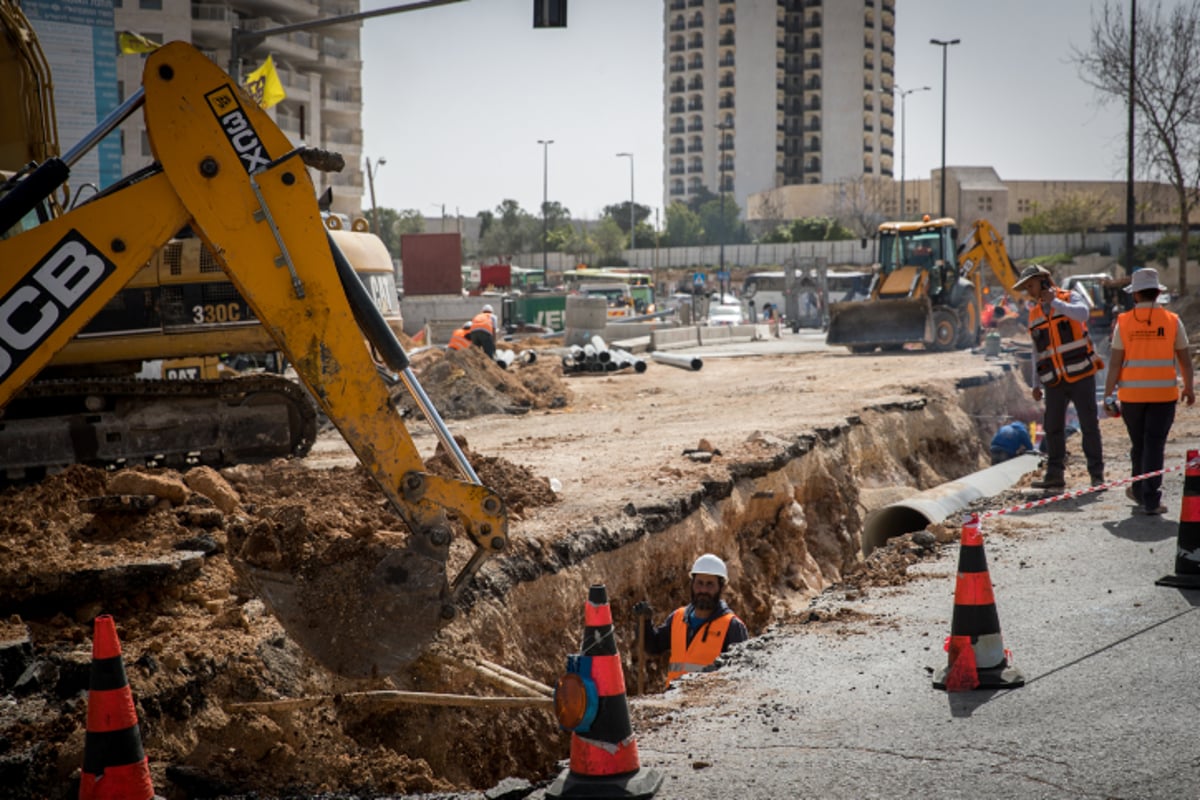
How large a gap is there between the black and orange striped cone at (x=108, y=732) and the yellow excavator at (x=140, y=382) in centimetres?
594

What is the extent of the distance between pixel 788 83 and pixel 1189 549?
130m

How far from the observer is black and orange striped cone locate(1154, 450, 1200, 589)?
7.57 m

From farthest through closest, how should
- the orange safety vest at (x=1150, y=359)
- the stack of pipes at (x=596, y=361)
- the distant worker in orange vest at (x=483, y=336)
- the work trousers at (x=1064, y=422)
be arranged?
the stack of pipes at (x=596, y=361)
the distant worker in orange vest at (x=483, y=336)
the work trousers at (x=1064, y=422)
the orange safety vest at (x=1150, y=359)

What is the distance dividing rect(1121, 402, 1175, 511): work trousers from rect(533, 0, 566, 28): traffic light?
8.26 meters

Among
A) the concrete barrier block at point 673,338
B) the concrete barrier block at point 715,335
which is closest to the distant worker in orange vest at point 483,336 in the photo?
the concrete barrier block at point 673,338

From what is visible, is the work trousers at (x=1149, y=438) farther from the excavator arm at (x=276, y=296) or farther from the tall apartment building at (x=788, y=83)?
the tall apartment building at (x=788, y=83)

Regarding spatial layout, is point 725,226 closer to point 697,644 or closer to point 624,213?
point 624,213

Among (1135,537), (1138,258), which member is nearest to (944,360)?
(1135,537)

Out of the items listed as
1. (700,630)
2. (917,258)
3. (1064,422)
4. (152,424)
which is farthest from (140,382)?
(917,258)

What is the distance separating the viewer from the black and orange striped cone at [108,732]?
4438 millimetres

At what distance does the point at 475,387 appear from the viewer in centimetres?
→ 1994

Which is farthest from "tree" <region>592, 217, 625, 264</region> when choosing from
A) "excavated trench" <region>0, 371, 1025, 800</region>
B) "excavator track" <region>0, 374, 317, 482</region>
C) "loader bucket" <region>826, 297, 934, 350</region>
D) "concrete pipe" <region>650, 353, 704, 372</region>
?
"excavated trench" <region>0, 371, 1025, 800</region>

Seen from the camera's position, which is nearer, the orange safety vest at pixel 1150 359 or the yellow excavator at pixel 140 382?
the orange safety vest at pixel 1150 359

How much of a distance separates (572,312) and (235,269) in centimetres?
2808
